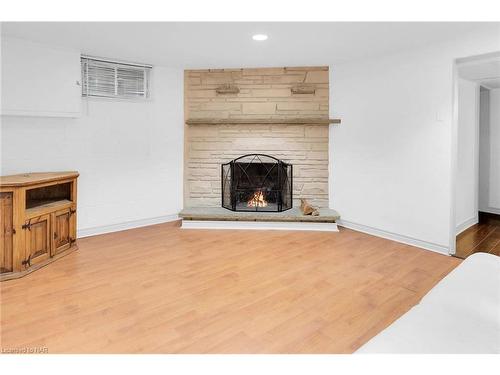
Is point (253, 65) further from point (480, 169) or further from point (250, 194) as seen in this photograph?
point (480, 169)

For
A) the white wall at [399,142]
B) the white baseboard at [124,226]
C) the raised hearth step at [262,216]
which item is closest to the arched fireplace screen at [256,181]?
the raised hearth step at [262,216]

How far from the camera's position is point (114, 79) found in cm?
405

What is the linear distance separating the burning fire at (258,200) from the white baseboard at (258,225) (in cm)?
44

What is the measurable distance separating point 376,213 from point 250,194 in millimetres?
1704

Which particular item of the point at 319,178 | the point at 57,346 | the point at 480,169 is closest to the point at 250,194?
the point at 319,178

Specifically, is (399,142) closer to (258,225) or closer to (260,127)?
(260,127)

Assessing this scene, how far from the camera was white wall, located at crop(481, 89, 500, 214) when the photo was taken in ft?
15.1

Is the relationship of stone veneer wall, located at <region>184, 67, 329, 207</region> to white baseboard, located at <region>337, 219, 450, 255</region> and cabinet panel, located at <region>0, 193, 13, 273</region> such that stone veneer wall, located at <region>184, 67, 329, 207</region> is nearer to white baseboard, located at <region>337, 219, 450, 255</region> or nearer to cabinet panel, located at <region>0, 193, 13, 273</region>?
white baseboard, located at <region>337, 219, 450, 255</region>

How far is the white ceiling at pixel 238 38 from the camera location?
287cm

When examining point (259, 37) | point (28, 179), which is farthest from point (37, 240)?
point (259, 37)

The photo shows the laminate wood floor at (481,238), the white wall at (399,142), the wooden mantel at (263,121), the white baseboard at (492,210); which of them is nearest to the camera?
the white wall at (399,142)

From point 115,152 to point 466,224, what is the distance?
183 inches

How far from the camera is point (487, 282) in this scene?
1.31 metres
